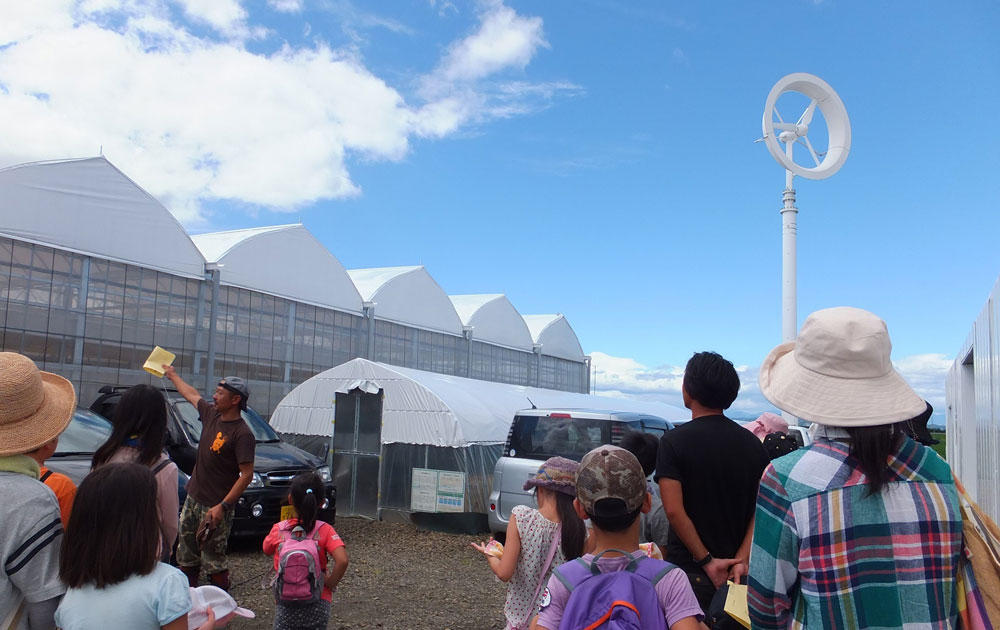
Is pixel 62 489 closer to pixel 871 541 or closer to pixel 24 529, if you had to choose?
pixel 24 529

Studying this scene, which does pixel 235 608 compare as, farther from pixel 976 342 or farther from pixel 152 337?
pixel 152 337

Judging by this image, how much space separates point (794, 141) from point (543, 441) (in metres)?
9.03

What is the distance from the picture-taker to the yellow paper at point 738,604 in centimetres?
222

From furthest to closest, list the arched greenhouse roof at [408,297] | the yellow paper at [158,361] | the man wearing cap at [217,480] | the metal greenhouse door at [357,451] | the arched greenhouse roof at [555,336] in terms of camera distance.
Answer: the arched greenhouse roof at [555,336], the arched greenhouse roof at [408,297], the metal greenhouse door at [357,451], the yellow paper at [158,361], the man wearing cap at [217,480]

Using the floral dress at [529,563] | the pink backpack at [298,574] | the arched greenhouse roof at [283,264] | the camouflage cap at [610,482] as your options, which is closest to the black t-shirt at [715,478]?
the floral dress at [529,563]

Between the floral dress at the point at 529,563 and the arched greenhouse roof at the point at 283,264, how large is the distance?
13.4 metres

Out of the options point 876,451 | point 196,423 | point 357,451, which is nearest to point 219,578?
point 196,423

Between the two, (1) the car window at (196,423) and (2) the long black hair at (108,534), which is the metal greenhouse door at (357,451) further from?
(2) the long black hair at (108,534)

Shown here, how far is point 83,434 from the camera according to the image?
7398 millimetres

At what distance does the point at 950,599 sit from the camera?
75.8 inches

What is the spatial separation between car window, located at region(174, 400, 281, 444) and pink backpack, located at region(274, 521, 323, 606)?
4.69m

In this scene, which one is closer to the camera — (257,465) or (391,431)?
(257,465)

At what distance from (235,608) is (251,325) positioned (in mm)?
14147

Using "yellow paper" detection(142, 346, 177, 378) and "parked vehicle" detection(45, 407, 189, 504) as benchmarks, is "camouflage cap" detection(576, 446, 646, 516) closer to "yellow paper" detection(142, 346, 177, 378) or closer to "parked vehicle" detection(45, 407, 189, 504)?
"yellow paper" detection(142, 346, 177, 378)
